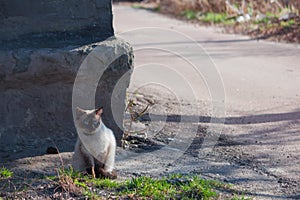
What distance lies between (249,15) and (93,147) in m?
13.8

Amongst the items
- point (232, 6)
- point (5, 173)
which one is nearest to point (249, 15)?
point (232, 6)

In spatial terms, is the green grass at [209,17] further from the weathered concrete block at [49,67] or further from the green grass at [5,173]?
the green grass at [5,173]

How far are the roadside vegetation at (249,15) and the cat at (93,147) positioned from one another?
949cm

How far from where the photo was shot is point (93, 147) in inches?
241

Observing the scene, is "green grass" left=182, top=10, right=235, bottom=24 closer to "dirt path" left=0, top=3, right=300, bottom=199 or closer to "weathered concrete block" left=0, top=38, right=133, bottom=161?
"dirt path" left=0, top=3, right=300, bottom=199

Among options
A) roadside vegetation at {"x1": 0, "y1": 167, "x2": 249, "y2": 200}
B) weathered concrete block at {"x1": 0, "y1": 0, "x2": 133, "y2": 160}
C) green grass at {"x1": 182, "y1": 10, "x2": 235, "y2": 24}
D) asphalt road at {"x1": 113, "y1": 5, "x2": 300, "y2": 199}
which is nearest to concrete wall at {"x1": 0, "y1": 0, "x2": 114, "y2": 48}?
weathered concrete block at {"x1": 0, "y1": 0, "x2": 133, "y2": 160}

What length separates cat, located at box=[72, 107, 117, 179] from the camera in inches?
240

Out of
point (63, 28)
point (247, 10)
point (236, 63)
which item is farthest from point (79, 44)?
point (247, 10)

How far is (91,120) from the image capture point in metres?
6.08

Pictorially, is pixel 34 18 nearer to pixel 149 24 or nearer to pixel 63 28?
pixel 63 28

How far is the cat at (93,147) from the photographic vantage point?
6.09 meters

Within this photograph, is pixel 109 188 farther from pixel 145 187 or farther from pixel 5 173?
pixel 5 173

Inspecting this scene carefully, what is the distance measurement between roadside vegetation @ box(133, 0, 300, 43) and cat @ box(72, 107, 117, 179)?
9.49 m

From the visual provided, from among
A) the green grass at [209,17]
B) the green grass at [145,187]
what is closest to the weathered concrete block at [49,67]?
the green grass at [145,187]
